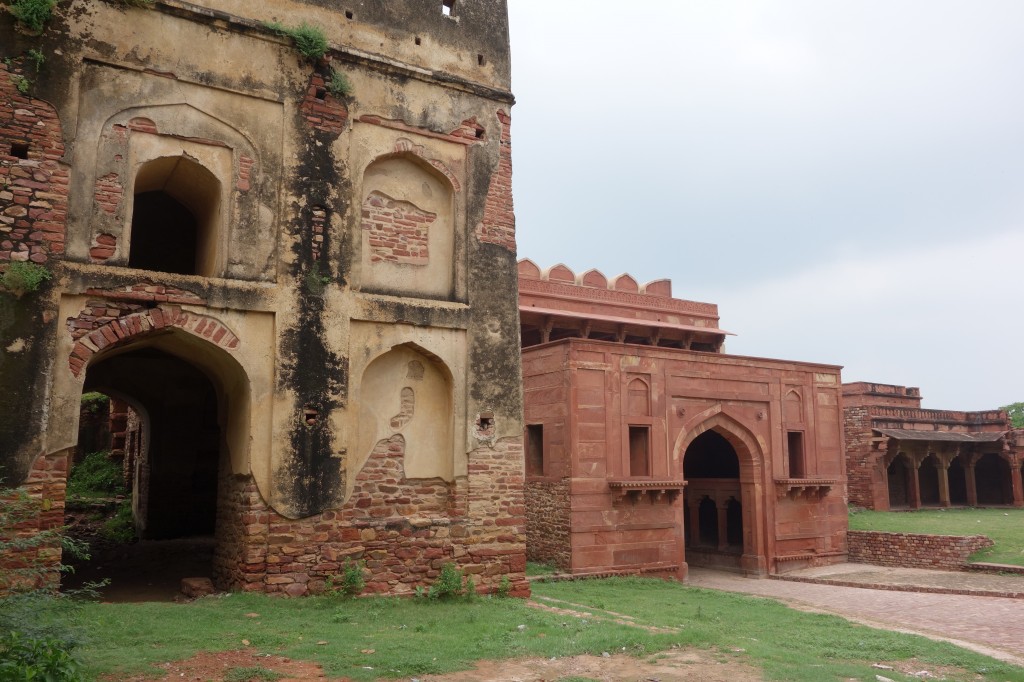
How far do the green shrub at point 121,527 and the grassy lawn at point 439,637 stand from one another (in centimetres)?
616

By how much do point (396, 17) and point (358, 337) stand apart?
4.37 m

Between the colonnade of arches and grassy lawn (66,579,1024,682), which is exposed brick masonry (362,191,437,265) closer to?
grassy lawn (66,579,1024,682)

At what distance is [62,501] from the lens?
26.3ft

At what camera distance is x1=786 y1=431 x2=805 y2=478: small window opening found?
1881cm

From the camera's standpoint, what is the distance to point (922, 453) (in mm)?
28828

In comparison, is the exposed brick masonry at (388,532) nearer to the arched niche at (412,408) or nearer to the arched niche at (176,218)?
the arched niche at (412,408)

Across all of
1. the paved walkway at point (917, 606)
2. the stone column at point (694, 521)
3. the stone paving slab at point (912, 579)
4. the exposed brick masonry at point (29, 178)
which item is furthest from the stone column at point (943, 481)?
the exposed brick masonry at point (29, 178)

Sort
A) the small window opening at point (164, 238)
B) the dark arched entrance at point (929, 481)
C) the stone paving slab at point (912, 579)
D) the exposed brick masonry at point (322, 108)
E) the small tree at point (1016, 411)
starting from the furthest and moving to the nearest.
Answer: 1. the small tree at point (1016, 411)
2. the dark arched entrance at point (929, 481)
3. the stone paving slab at point (912, 579)
4. the small window opening at point (164, 238)
5. the exposed brick masonry at point (322, 108)

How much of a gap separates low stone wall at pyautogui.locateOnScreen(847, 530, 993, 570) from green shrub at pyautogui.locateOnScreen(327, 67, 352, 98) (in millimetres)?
15824

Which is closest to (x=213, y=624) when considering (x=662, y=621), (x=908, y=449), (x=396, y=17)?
(x=662, y=621)

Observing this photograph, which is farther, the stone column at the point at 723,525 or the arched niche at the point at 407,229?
the stone column at the point at 723,525

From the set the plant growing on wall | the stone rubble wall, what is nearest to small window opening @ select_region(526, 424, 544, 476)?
the stone rubble wall

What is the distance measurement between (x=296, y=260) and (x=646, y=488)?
343 inches

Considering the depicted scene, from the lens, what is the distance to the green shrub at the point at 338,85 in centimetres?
1006
